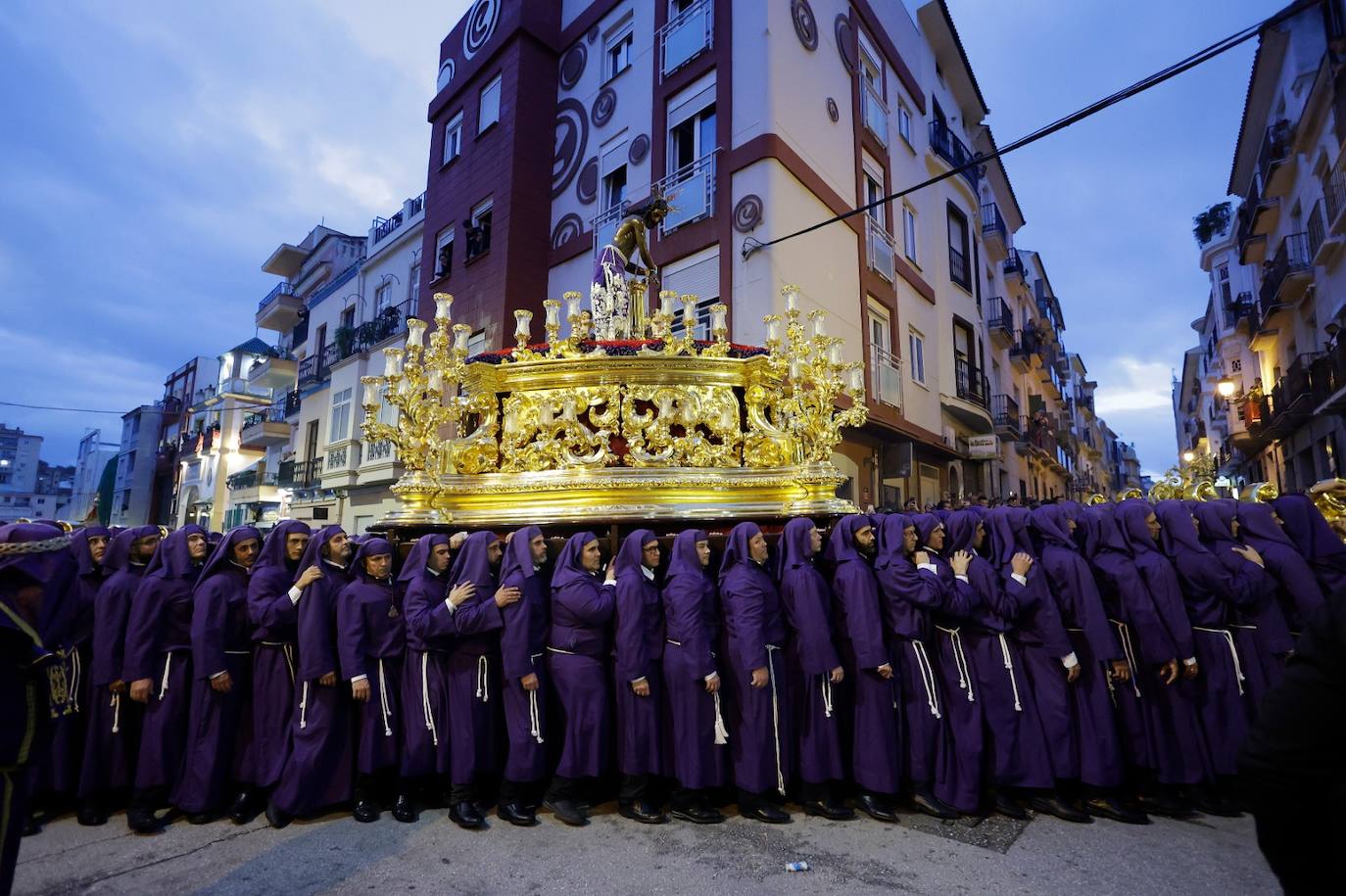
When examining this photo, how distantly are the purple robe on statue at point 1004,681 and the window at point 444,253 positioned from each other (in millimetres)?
14590

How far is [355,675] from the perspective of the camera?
4172mm

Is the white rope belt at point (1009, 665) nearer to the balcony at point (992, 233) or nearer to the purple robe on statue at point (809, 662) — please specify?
the purple robe on statue at point (809, 662)

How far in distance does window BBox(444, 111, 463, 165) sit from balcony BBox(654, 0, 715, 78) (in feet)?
20.1

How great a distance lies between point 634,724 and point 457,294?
1314cm

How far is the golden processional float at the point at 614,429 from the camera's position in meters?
5.75

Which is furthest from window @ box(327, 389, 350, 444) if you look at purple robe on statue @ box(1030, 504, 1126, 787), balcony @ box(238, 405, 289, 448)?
purple robe on statue @ box(1030, 504, 1126, 787)

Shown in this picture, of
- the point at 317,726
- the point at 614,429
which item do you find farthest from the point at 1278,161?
the point at 317,726

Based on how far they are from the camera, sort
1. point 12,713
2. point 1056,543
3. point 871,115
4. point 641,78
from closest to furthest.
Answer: point 12,713, point 1056,543, point 641,78, point 871,115

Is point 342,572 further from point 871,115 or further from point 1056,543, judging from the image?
point 871,115

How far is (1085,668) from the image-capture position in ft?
14.2

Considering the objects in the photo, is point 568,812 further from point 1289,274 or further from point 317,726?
point 1289,274

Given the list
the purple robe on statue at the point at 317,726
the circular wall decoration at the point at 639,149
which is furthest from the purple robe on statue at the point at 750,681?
the circular wall decoration at the point at 639,149

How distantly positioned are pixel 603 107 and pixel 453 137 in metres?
5.15

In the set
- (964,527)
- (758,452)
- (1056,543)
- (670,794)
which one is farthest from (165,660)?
(1056,543)
